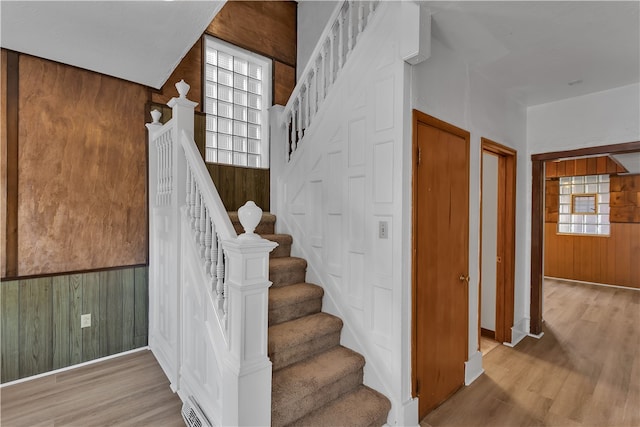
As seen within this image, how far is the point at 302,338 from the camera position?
87.9 inches

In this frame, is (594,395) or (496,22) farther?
(594,395)

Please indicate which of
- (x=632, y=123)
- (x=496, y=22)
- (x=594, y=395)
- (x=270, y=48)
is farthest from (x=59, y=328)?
(x=632, y=123)

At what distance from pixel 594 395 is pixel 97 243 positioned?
4442 millimetres

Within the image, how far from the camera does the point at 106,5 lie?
7.19 feet

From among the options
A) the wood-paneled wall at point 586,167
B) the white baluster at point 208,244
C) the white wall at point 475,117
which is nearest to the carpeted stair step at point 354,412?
the white baluster at point 208,244

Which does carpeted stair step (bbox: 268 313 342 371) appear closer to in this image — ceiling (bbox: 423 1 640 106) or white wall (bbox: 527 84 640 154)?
ceiling (bbox: 423 1 640 106)

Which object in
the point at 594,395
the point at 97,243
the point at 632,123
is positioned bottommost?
the point at 594,395

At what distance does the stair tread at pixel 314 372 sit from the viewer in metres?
1.94

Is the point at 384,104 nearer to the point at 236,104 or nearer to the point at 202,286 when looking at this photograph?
the point at 202,286

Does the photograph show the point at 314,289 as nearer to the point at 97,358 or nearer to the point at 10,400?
the point at 97,358

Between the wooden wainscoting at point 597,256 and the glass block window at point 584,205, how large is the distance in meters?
0.19

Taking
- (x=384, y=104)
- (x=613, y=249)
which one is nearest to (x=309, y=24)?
(x=384, y=104)

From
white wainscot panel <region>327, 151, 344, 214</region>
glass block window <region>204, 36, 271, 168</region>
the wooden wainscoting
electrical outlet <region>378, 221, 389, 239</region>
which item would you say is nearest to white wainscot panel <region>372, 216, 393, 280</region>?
electrical outlet <region>378, 221, 389, 239</region>

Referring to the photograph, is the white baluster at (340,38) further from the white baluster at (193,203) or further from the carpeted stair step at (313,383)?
the carpeted stair step at (313,383)
